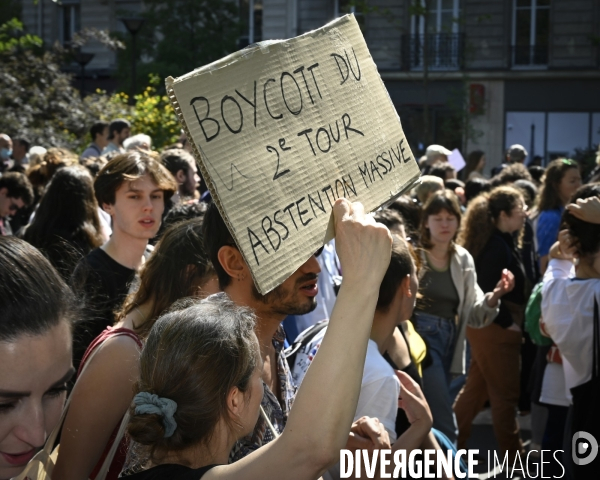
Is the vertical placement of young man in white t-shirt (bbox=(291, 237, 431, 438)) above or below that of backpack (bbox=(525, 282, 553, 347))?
above

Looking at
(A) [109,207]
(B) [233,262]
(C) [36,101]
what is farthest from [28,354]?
(C) [36,101]

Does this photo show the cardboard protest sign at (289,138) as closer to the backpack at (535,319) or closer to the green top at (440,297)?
the backpack at (535,319)

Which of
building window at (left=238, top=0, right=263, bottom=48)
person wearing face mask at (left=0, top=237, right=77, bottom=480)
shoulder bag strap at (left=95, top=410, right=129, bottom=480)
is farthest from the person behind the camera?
building window at (left=238, top=0, right=263, bottom=48)

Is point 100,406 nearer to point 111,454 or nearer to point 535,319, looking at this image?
point 111,454

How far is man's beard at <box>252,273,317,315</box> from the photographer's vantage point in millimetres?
2342

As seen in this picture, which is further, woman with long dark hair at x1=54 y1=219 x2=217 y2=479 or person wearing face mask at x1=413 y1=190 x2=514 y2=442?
person wearing face mask at x1=413 y1=190 x2=514 y2=442

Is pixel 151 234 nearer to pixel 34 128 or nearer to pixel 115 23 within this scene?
pixel 34 128

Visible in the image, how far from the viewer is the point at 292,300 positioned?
7.74ft

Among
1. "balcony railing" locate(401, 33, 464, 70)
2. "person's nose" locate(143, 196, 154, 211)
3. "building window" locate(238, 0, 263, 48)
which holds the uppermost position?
"building window" locate(238, 0, 263, 48)

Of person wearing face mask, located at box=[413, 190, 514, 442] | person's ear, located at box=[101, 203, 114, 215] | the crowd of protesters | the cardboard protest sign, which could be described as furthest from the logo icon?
person's ear, located at box=[101, 203, 114, 215]

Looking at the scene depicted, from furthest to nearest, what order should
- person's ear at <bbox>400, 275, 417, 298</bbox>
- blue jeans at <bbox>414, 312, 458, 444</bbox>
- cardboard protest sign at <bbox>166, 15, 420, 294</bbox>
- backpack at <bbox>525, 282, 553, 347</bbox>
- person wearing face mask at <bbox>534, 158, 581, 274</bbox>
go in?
person wearing face mask at <bbox>534, 158, 581, 274</bbox>
backpack at <bbox>525, 282, 553, 347</bbox>
blue jeans at <bbox>414, 312, 458, 444</bbox>
person's ear at <bbox>400, 275, 417, 298</bbox>
cardboard protest sign at <bbox>166, 15, 420, 294</bbox>

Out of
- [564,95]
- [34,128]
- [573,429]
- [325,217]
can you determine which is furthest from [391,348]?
[564,95]

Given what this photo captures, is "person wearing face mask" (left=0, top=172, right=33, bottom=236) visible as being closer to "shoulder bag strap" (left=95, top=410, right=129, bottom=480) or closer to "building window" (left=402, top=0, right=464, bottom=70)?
"shoulder bag strap" (left=95, top=410, right=129, bottom=480)

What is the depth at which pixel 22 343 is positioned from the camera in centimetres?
172
